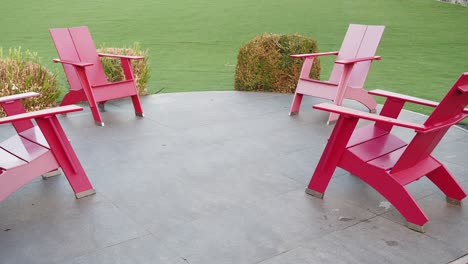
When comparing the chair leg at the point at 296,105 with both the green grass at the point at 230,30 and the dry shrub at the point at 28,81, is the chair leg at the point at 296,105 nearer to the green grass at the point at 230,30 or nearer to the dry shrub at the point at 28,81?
the green grass at the point at 230,30

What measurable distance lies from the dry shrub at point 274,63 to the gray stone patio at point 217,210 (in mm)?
1883

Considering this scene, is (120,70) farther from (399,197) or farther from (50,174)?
(399,197)

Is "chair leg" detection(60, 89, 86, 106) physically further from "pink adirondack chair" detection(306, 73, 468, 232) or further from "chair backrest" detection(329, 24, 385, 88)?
"pink adirondack chair" detection(306, 73, 468, 232)

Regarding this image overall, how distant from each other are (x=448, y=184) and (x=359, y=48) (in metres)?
2.69

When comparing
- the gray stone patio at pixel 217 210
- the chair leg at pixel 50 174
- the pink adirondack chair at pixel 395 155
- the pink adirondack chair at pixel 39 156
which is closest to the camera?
the gray stone patio at pixel 217 210

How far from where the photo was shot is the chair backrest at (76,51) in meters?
5.52

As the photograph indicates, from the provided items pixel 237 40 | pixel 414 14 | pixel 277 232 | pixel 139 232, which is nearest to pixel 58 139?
pixel 139 232

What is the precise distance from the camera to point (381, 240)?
2.77 m

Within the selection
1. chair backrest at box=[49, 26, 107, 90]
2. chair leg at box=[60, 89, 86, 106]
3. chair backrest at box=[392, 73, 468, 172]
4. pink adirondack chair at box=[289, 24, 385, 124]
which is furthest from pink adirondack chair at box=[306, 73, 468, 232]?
chair backrest at box=[49, 26, 107, 90]

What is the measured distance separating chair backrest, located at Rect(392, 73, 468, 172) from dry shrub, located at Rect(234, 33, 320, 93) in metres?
3.57

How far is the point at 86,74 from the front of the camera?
513 cm

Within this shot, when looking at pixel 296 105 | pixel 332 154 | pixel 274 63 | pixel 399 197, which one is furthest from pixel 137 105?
pixel 399 197

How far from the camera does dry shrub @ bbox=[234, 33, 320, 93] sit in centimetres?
650

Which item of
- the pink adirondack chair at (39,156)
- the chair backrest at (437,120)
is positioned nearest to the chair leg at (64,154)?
the pink adirondack chair at (39,156)
